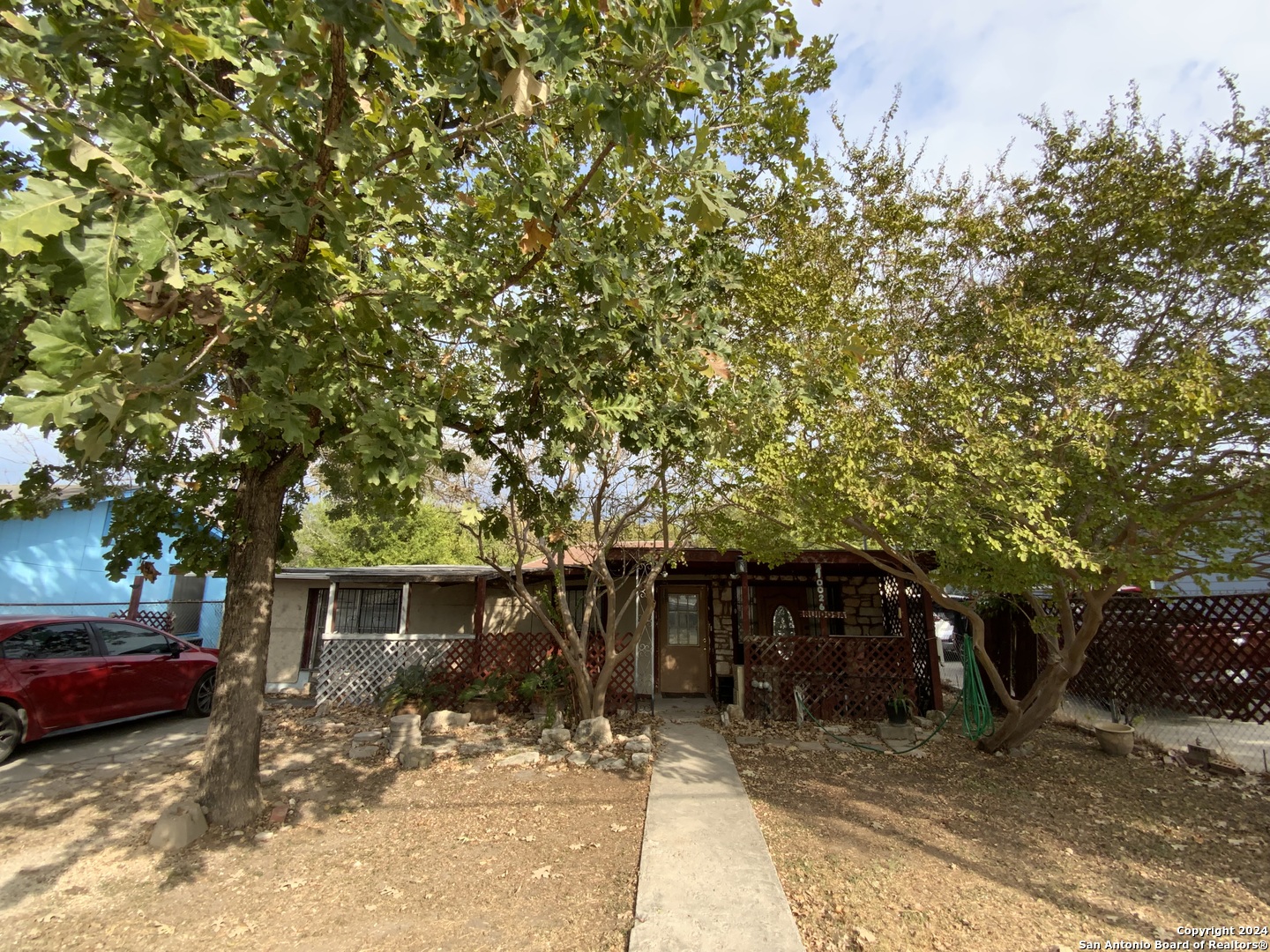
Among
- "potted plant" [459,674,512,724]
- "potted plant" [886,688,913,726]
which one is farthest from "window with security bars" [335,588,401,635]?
"potted plant" [886,688,913,726]

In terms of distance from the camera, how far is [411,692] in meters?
9.44

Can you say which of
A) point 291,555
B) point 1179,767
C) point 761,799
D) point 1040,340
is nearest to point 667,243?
point 1040,340

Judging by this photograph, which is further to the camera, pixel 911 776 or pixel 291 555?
pixel 911 776

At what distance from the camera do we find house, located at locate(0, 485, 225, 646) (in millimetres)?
13266

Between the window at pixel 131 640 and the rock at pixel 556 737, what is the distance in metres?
5.32

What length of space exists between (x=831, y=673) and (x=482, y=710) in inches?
203

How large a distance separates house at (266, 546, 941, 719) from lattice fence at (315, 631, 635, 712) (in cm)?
2

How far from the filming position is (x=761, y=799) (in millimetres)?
5578

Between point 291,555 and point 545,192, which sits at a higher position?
point 545,192

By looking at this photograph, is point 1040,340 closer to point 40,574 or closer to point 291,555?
point 291,555

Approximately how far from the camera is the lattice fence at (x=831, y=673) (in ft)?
29.8

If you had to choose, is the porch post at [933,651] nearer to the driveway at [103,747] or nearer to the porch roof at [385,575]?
the porch roof at [385,575]

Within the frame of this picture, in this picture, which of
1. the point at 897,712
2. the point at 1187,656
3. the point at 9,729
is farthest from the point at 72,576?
the point at 1187,656

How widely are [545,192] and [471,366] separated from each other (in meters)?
2.86
